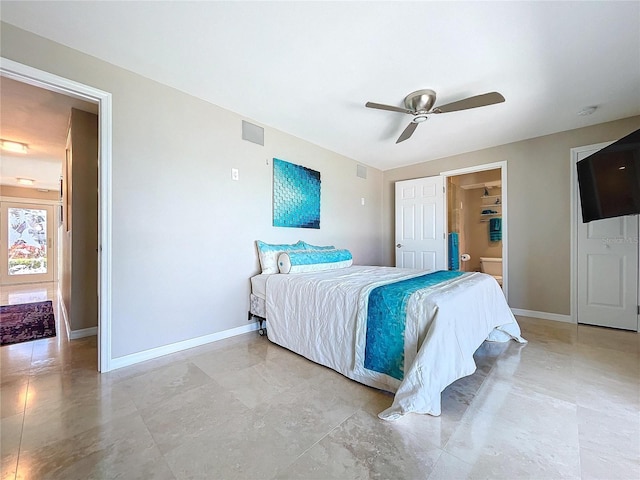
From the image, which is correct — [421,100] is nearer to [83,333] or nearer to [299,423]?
[299,423]

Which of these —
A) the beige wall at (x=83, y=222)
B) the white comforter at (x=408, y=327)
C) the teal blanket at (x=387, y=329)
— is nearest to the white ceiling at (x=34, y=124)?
the beige wall at (x=83, y=222)

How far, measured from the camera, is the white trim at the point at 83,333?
2.74 m

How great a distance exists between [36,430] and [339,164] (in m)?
4.11

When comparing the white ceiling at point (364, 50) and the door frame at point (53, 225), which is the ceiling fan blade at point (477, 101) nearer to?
the white ceiling at point (364, 50)

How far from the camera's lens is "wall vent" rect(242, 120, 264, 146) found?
298 centimetres

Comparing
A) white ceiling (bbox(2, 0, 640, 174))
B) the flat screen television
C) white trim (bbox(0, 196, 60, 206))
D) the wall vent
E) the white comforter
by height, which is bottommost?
the white comforter

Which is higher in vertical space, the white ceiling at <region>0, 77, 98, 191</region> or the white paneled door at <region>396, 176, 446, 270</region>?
the white ceiling at <region>0, 77, 98, 191</region>

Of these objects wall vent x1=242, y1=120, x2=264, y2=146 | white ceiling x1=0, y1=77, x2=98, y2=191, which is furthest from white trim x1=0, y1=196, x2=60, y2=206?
wall vent x1=242, y1=120, x2=264, y2=146

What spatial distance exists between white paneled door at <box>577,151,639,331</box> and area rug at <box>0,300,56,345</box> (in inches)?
249

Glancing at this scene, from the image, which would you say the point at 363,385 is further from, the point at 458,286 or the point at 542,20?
the point at 542,20

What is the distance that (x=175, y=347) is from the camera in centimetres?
241

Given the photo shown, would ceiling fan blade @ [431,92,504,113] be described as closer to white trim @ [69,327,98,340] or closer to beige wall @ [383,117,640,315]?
beige wall @ [383,117,640,315]

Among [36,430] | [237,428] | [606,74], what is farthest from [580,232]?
[36,430]

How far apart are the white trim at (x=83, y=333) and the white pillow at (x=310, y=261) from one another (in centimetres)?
218
